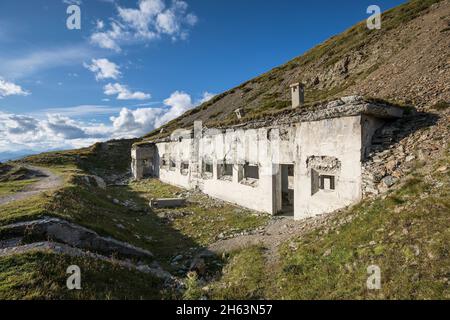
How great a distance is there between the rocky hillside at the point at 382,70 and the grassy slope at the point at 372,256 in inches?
261

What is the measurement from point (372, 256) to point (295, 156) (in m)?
7.05

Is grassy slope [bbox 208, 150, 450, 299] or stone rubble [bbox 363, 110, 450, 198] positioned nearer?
grassy slope [bbox 208, 150, 450, 299]

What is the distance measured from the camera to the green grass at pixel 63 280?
5.96 metres

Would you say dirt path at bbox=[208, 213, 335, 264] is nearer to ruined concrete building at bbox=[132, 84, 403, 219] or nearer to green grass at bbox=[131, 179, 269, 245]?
green grass at bbox=[131, 179, 269, 245]

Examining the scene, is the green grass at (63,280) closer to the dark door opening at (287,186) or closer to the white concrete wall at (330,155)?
the white concrete wall at (330,155)

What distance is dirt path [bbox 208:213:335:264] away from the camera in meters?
9.79

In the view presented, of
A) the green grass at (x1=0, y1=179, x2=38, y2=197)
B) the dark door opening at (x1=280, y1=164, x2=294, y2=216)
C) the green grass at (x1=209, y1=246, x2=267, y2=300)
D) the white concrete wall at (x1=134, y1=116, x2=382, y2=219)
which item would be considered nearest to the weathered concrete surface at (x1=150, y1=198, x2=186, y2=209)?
the white concrete wall at (x1=134, y1=116, x2=382, y2=219)

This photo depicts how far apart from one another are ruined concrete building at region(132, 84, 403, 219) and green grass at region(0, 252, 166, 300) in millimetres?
7501

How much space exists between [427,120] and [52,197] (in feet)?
53.9

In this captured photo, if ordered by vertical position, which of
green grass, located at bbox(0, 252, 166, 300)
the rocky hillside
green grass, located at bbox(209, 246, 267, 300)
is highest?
the rocky hillside
